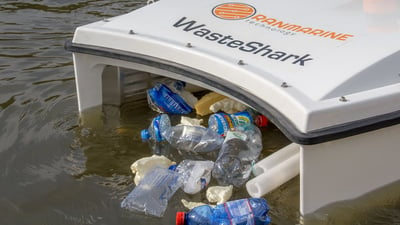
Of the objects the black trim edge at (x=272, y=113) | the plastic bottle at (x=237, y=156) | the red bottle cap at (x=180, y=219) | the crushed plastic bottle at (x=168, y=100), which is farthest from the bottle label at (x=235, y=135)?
the red bottle cap at (x=180, y=219)

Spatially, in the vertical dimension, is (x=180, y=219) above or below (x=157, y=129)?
above

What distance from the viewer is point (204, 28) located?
10.5 feet

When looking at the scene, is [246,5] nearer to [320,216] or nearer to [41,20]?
[320,216]

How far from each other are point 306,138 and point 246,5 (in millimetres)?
1253

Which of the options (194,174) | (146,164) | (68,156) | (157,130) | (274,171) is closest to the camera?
(274,171)

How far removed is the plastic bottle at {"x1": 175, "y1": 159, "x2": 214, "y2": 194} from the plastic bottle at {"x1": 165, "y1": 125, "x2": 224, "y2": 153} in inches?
7.4

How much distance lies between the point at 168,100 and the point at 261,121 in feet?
1.93

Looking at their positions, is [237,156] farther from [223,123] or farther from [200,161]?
[223,123]

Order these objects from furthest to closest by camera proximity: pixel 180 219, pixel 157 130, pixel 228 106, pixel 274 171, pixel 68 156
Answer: pixel 228 106 → pixel 157 130 → pixel 68 156 → pixel 274 171 → pixel 180 219

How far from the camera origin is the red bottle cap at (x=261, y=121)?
3455 millimetres

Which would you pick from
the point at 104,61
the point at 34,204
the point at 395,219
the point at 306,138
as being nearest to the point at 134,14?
the point at 104,61

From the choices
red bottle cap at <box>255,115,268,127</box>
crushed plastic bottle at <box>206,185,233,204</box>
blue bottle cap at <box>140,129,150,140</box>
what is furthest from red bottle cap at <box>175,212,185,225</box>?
red bottle cap at <box>255,115,268,127</box>

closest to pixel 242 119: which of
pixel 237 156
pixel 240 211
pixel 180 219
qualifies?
pixel 237 156

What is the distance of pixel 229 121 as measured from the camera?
11.0 ft
